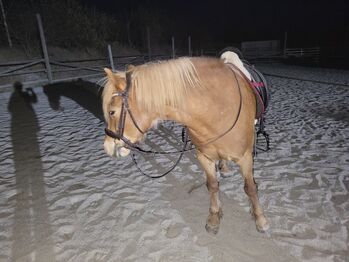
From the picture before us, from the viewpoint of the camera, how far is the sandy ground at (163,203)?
2.15 meters

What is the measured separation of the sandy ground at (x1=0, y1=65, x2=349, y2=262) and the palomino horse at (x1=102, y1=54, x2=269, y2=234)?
0.83 metres

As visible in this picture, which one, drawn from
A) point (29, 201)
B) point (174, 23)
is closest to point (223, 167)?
point (29, 201)

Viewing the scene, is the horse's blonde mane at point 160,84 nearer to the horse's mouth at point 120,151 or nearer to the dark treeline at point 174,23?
the horse's mouth at point 120,151

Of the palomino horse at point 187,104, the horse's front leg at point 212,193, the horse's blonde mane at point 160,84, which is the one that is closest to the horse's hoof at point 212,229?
the horse's front leg at point 212,193

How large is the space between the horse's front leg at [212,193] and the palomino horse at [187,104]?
0.18m

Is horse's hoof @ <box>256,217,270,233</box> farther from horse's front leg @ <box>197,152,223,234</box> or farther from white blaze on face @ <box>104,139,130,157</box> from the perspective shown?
white blaze on face @ <box>104,139,130,157</box>

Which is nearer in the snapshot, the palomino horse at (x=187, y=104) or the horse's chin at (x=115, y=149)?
the palomino horse at (x=187, y=104)

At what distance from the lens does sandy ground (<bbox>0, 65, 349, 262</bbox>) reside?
215 cm

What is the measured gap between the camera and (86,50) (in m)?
18.2

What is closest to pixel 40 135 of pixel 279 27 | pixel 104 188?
pixel 104 188

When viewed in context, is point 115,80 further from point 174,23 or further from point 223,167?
point 174,23

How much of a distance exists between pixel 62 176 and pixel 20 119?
381cm

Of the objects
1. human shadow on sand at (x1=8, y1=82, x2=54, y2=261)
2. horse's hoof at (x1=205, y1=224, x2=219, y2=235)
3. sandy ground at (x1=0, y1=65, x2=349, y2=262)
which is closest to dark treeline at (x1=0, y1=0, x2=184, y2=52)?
human shadow on sand at (x1=8, y1=82, x2=54, y2=261)

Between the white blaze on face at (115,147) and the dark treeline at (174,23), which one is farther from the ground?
the dark treeline at (174,23)
